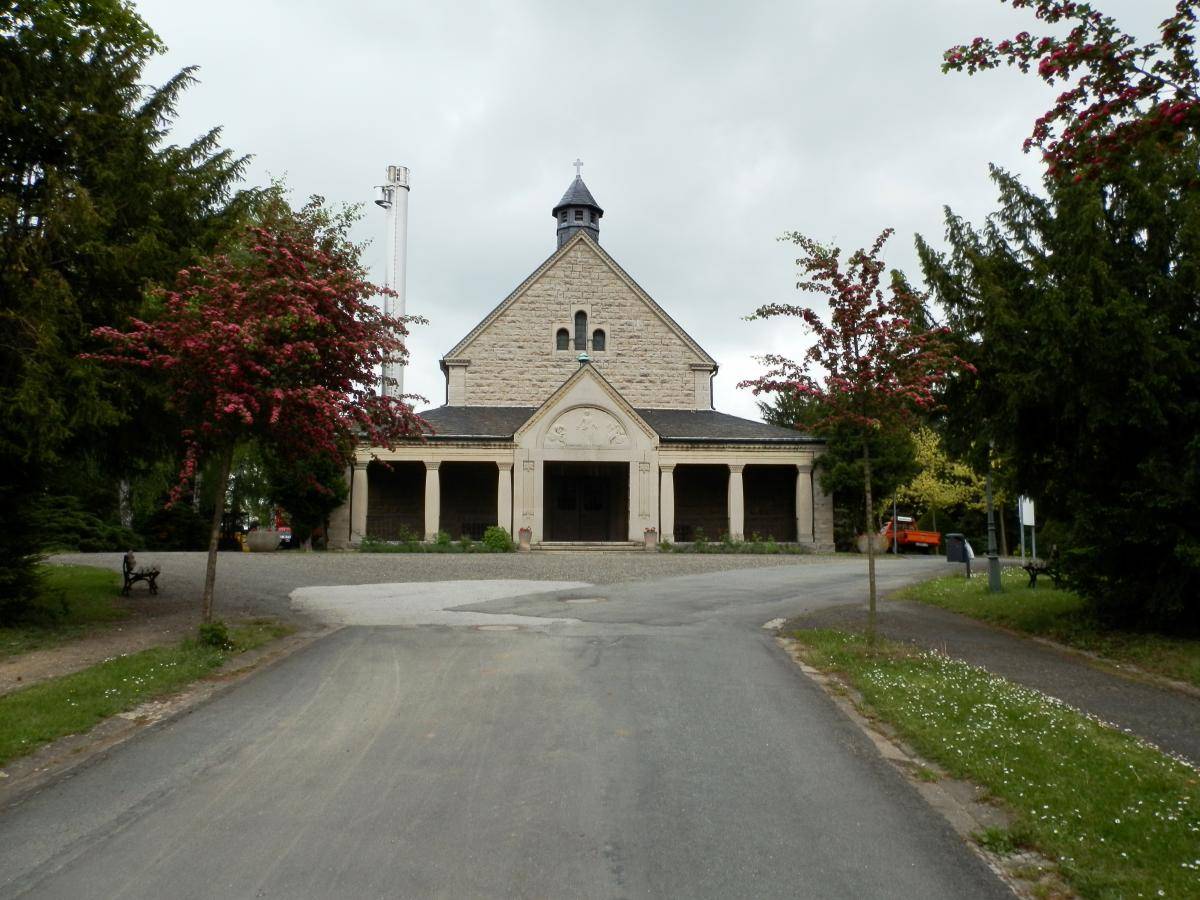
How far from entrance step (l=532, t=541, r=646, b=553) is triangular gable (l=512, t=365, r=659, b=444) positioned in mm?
3800

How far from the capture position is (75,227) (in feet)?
36.1

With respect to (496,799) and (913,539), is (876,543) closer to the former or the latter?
(913,539)

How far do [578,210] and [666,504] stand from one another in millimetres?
17675

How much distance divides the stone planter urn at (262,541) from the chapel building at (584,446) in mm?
2100

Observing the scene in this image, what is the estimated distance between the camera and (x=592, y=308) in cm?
3847

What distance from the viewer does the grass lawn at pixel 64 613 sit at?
35.8 ft

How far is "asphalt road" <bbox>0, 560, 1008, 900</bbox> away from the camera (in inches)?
163

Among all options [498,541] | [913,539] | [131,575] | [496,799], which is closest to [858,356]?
[496,799]

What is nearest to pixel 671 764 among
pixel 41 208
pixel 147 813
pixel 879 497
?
pixel 147 813

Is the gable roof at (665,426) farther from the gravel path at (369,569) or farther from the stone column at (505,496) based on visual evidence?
the gravel path at (369,569)

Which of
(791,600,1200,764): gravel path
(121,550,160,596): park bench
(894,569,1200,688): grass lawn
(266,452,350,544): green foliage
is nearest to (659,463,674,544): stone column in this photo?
(266,452,350,544): green foliage

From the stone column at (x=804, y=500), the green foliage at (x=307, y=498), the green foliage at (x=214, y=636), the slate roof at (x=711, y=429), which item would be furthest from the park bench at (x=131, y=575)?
the stone column at (x=804, y=500)

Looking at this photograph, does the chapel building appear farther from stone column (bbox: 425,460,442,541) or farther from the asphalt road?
the asphalt road

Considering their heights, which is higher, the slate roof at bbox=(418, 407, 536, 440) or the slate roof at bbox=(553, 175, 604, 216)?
the slate roof at bbox=(553, 175, 604, 216)
